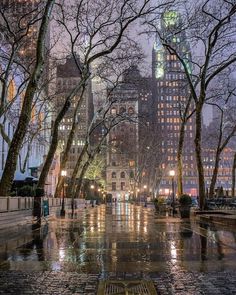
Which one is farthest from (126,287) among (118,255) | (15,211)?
(15,211)

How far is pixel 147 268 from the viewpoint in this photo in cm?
988

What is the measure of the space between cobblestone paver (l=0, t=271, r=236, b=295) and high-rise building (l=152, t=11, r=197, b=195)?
2705 cm

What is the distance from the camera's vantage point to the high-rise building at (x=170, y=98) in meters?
37.5

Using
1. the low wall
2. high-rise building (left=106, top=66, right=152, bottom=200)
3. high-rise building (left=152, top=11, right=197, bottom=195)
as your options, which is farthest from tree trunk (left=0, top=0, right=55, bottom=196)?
high-rise building (left=106, top=66, right=152, bottom=200)

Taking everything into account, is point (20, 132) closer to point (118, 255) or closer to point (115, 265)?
point (118, 255)

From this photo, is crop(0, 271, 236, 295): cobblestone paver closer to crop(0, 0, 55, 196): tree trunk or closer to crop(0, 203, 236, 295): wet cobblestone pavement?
crop(0, 203, 236, 295): wet cobblestone pavement

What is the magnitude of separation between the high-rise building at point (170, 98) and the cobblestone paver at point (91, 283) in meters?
27.0

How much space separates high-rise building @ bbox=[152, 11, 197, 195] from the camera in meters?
37.5

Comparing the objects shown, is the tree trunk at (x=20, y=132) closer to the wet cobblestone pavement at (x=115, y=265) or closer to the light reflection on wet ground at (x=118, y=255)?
the light reflection on wet ground at (x=118, y=255)

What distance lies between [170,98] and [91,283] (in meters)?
82.0

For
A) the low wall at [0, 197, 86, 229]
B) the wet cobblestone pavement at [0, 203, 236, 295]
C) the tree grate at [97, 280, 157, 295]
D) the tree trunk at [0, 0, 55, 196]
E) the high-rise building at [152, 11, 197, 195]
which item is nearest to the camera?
the tree grate at [97, 280, 157, 295]

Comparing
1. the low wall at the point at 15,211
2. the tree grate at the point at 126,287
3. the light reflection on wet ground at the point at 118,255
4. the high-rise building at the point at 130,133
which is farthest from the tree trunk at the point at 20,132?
the high-rise building at the point at 130,133

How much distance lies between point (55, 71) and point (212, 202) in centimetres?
1987

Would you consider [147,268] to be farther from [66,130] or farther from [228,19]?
[66,130]
